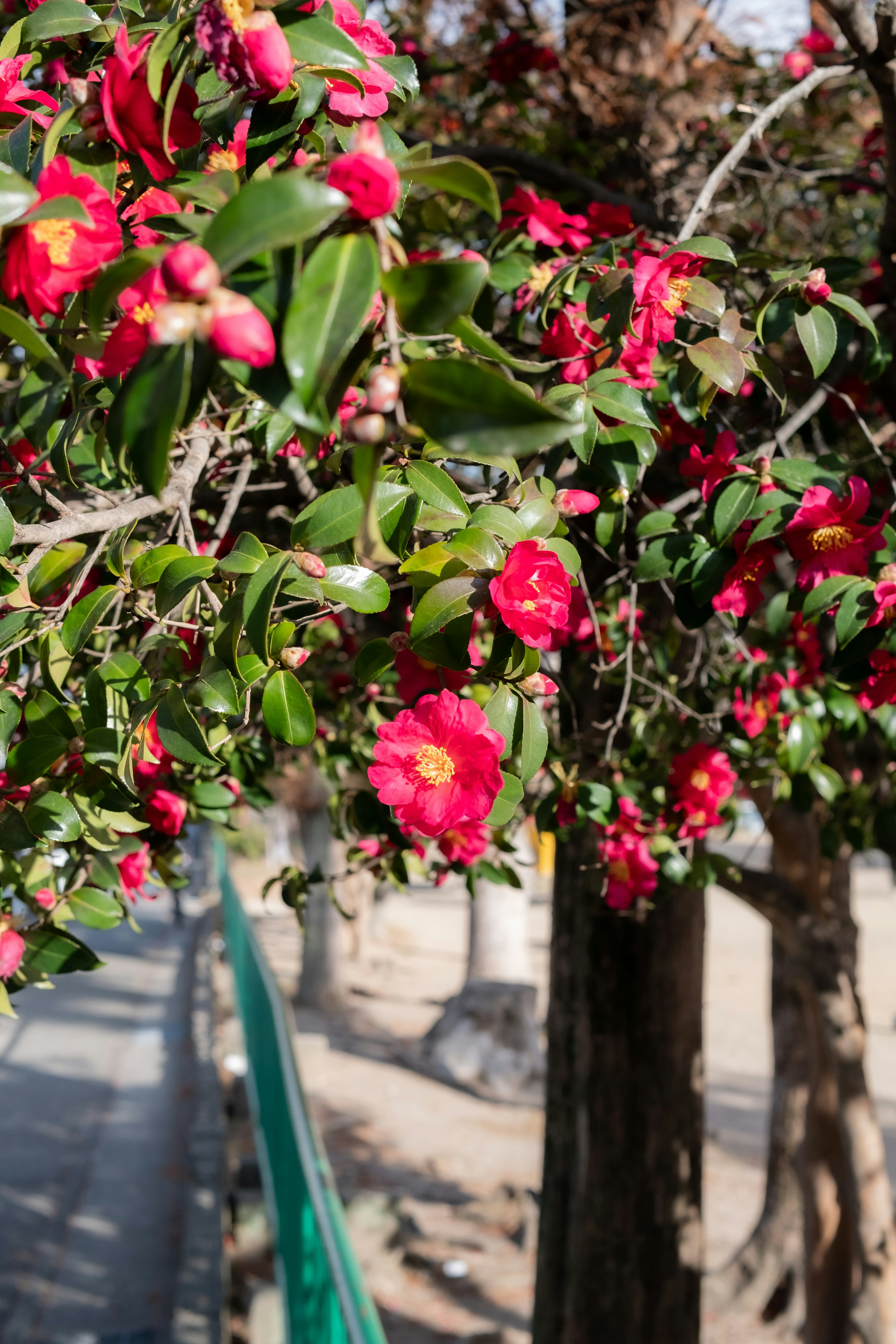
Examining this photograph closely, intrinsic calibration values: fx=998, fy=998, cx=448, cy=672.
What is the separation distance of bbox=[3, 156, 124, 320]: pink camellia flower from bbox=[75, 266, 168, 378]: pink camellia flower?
0.06m

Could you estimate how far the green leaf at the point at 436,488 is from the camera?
95 cm

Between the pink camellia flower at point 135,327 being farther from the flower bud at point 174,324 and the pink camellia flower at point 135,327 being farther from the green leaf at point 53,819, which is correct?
the green leaf at point 53,819

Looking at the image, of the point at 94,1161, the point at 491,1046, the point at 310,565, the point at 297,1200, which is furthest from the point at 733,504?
the point at 491,1046

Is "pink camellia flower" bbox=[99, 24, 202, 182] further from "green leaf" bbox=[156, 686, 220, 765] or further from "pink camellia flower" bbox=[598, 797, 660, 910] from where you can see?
"pink camellia flower" bbox=[598, 797, 660, 910]

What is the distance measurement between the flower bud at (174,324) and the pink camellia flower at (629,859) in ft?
4.80

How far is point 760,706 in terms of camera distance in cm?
194

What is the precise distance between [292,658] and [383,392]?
0.46 m

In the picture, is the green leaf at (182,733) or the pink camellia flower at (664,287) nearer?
the green leaf at (182,733)

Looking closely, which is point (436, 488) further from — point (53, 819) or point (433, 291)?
point (53, 819)

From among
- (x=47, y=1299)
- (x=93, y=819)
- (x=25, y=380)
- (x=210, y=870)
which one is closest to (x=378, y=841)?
(x=93, y=819)

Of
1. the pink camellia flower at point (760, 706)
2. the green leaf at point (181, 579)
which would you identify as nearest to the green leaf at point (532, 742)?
the green leaf at point (181, 579)

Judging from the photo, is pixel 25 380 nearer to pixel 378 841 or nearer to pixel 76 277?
pixel 76 277

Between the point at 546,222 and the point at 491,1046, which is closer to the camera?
the point at 546,222

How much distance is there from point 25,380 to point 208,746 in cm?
40
